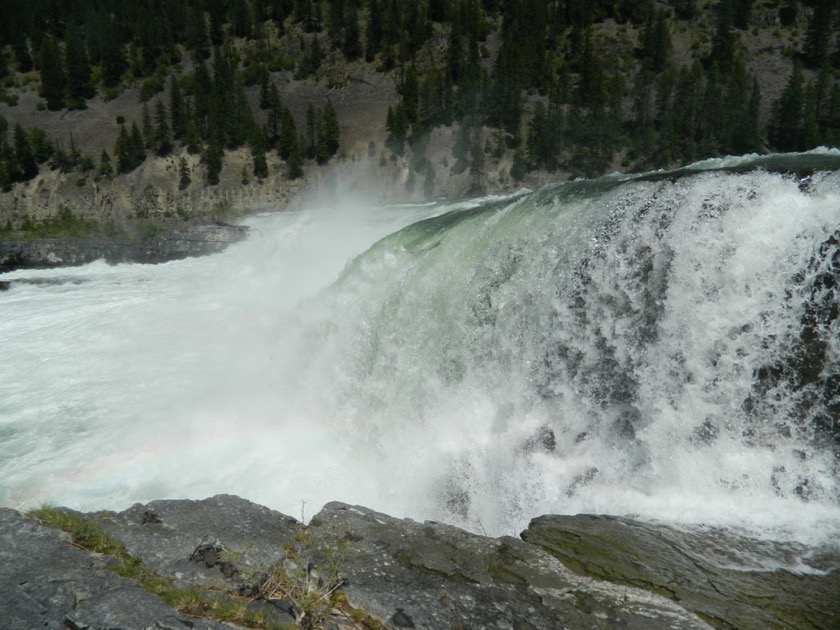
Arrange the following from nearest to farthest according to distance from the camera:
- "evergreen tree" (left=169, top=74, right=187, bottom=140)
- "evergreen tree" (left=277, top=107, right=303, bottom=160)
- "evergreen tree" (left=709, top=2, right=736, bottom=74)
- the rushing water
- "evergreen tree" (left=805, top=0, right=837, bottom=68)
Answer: the rushing water
"evergreen tree" (left=277, top=107, right=303, bottom=160)
"evergreen tree" (left=169, top=74, right=187, bottom=140)
"evergreen tree" (left=805, top=0, right=837, bottom=68)
"evergreen tree" (left=709, top=2, right=736, bottom=74)

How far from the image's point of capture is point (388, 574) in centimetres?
431

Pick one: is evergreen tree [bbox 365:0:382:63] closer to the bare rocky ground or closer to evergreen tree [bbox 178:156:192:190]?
the bare rocky ground

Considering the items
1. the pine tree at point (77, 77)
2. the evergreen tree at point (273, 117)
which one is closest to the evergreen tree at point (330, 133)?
the evergreen tree at point (273, 117)

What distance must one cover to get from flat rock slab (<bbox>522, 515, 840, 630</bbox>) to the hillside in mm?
23077

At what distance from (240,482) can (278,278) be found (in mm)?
8789

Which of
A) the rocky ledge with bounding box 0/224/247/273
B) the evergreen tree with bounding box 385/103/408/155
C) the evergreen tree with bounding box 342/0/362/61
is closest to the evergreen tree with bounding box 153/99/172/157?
the evergreen tree with bounding box 385/103/408/155

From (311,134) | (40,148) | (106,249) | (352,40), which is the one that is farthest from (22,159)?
(352,40)

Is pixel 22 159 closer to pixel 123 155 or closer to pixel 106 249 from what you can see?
pixel 123 155

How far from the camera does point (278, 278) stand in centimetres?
1653

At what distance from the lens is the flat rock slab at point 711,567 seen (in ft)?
14.2

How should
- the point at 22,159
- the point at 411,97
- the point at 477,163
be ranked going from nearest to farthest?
1. the point at 22,159
2. the point at 477,163
3. the point at 411,97

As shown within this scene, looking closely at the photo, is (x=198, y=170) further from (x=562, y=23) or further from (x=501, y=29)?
(x=562, y=23)

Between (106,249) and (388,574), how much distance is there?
19.7m

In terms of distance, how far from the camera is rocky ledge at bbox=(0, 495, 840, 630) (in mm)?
3463
